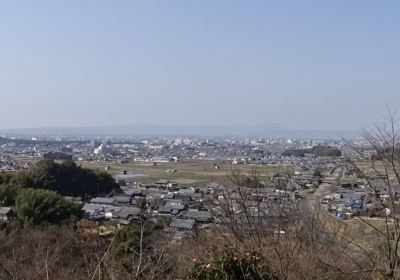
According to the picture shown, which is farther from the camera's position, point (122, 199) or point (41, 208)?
point (122, 199)

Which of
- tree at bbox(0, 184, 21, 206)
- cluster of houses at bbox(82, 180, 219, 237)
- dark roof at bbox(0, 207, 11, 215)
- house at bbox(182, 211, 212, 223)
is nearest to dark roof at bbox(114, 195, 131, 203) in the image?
cluster of houses at bbox(82, 180, 219, 237)

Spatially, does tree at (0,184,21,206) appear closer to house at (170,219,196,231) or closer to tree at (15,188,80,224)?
tree at (15,188,80,224)

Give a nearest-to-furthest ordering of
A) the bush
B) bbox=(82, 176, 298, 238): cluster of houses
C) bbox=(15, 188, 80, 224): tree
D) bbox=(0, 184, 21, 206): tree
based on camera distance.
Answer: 1. the bush
2. bbox=(82, 176, 298, 238): cluster of houses
3. bbox=(15, 188, 80, 224): tree
4. bbox=(0, 184, 21, 206): tree

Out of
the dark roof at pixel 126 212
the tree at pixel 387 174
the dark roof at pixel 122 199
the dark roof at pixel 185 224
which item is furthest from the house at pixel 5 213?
the tree at pixel 387 174

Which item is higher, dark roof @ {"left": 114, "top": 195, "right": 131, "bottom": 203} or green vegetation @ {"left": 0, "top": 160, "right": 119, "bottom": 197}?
green vegetation @ {"left": 0, "top": 160, "right": 119, "bottom": 197}

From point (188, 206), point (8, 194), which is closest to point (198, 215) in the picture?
point (188, 206)

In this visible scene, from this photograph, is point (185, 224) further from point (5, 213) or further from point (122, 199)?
point (122, 199)
